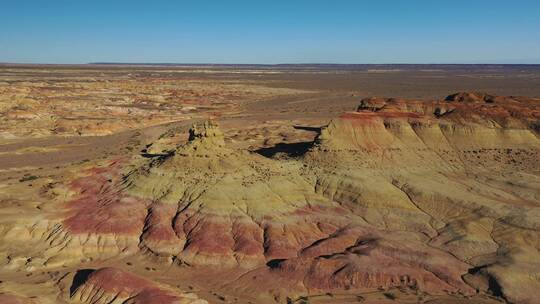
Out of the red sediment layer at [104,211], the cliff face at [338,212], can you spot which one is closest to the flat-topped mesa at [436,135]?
the cliff face at [338,212]

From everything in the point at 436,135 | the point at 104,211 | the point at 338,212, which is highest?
the point at 436,135

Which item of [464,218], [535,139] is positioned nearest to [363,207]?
[464,218]

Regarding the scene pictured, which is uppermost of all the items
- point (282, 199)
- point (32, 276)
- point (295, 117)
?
point (282, 199)

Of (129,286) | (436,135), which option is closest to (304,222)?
(129,286)

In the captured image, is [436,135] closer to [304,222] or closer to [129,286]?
[304,222]

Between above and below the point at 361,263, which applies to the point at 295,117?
below

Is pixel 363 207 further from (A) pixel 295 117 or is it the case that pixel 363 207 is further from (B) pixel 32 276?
(A) pixel 295 117
